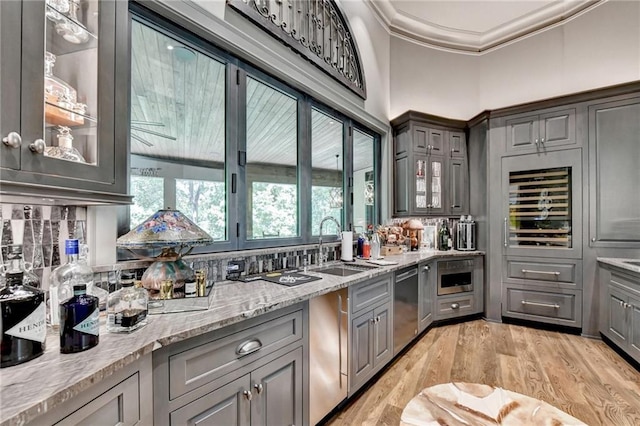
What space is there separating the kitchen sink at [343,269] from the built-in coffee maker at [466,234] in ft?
7.10

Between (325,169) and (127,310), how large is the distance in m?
2.43

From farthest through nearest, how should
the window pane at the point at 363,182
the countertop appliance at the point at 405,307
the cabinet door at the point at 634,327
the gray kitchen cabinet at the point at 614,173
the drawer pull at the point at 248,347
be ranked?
the window pane at the point at 363,182 → the gray kitchen cabinet at the point at 614,173 → the countertop appliance at the point at 405,307 → the cabinet door at the point at 634,327 → the drawer pull at the point at 248,347

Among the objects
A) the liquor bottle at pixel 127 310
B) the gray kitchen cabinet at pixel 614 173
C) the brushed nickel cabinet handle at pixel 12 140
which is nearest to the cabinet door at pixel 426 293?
the gray kitchen cabinet at pixel 614 173

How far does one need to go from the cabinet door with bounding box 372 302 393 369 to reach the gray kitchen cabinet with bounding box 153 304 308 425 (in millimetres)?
911

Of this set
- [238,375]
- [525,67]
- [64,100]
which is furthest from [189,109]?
[525,67]

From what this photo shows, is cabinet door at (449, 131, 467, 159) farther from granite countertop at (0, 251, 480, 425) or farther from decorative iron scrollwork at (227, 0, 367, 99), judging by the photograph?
granite countertop at (0, 251, 480, 425)

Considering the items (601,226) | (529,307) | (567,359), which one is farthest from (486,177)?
(567,359)

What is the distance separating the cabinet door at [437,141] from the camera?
4.18 meters

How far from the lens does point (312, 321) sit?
1.77m

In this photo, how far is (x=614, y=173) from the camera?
328 cm

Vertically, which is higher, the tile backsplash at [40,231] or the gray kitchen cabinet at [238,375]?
the tile backsplash at [40,231]

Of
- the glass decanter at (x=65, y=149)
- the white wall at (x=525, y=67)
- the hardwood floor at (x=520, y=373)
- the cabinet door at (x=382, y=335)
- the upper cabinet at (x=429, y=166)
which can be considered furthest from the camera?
the upper cabinet at (x=429, y=166)

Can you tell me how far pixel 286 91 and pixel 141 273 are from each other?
A: 1.85 m

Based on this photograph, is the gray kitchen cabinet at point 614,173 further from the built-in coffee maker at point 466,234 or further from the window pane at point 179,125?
the window pane at point 179,125
